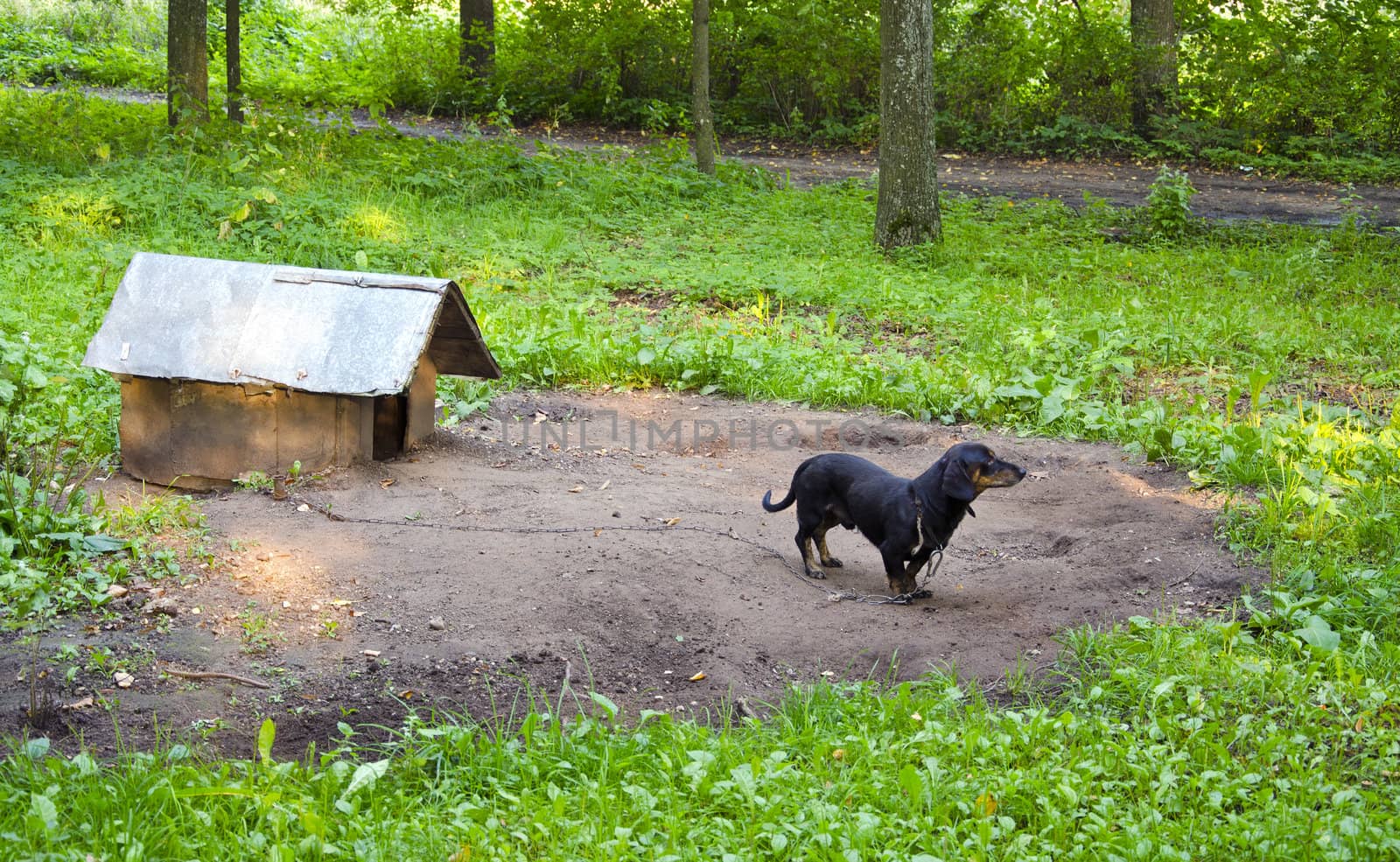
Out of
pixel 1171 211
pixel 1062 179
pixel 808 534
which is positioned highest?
pixel 1062 179

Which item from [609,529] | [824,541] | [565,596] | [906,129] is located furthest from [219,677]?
[906,129]

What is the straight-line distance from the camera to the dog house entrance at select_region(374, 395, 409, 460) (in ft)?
22.2

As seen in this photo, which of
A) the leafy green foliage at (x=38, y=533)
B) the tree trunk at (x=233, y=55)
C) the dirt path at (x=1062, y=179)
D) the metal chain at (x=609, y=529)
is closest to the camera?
the leafy green foliage at (x=38, y=533)

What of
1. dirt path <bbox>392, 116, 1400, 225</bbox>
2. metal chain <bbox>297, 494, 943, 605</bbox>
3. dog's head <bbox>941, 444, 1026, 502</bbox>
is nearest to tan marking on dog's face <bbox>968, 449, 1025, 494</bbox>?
dog's head <bbox>941, 444, 1026, 502</bbox>

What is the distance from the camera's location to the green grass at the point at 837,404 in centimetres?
338

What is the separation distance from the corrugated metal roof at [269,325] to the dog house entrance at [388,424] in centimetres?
65

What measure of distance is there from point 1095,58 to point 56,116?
16071mm

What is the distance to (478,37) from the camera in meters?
21.2

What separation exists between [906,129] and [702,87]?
3573 mm

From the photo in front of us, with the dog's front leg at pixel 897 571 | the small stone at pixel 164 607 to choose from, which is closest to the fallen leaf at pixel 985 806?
the dog's front leg at pixel 897 571

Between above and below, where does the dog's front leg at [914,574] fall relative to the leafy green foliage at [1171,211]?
below

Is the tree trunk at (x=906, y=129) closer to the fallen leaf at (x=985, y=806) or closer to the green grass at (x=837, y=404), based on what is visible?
the green grass at (x=837, y=404)

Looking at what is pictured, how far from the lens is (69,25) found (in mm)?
23922

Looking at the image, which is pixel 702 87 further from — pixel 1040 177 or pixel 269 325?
pixel 269 325
